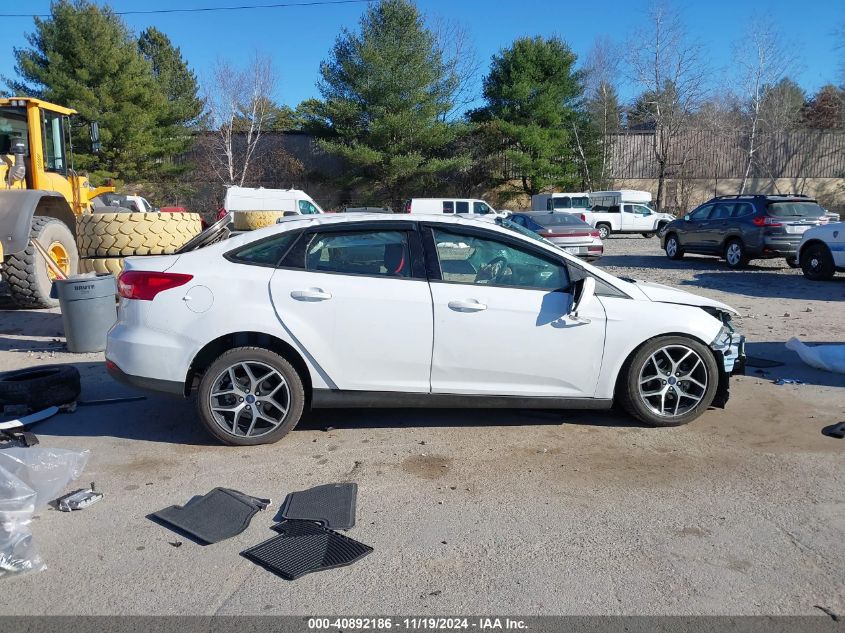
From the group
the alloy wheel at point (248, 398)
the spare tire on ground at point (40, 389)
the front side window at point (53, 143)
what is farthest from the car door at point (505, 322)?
the front side window at point (53, 143)

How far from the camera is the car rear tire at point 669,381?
5293mm

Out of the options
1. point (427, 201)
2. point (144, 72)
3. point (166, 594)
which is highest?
point (144, 72)

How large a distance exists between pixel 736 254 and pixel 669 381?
13002 mm

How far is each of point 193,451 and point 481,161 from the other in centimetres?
3939

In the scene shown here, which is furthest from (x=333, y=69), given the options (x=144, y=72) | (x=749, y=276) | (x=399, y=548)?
(x=399, y=548)

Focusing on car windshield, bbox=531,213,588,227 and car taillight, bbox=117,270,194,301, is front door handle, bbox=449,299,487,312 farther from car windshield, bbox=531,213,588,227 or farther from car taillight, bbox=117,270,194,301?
car windshield, bbox=531,213,588,227

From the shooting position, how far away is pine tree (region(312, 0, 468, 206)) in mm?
36688

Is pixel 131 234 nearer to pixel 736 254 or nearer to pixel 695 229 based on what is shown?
pixel 736 254

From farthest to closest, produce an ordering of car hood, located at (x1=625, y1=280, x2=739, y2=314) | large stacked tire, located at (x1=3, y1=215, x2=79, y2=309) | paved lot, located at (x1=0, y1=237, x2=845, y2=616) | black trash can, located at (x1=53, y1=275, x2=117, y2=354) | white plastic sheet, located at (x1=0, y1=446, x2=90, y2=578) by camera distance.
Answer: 1. large stacked tire, located at (x1=3, y1=215, x2=79, y2=309)
2. black trash can, located at (x1=53, y1=275, x2=117, y2=354)
3. car hood, located at (x1=625, y1=280, x2=739, y2=314)
4. white plastic sheet, located at (x1=0, y1=446, x2=90, y2=578)
5. paved lot, located at (x1=0, y1=237, x2=845, y2=616)

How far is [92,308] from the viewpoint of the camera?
8141 mm

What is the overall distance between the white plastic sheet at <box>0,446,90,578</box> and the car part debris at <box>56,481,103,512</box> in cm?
8

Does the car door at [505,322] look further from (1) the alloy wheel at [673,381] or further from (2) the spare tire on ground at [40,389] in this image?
(2) the spare tire on ground at [40,389]

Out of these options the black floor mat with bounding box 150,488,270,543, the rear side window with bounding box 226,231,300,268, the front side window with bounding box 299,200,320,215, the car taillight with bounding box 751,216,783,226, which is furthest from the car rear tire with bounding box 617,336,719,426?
the front side window with bounding box 299,200,320,215

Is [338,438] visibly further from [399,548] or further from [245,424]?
[399,548]
